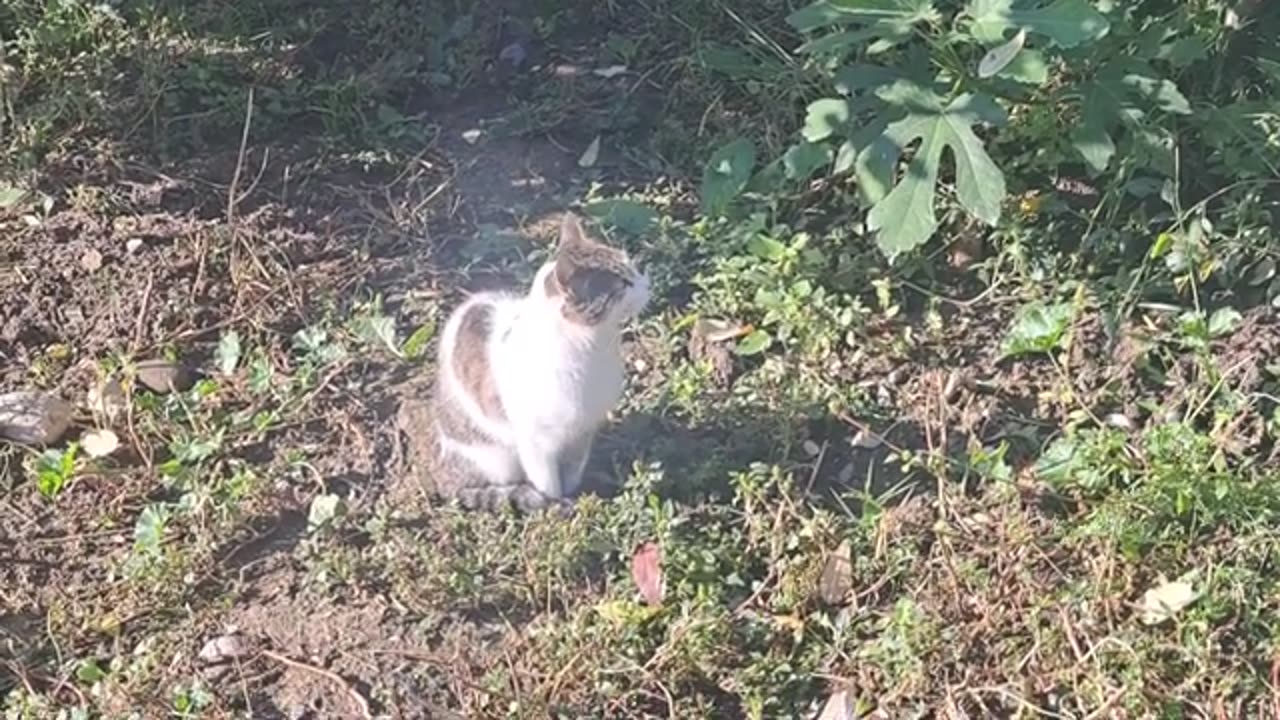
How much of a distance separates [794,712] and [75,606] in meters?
1.45

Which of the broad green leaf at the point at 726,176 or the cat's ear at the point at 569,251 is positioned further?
the broad green leaf at the point at 726,176

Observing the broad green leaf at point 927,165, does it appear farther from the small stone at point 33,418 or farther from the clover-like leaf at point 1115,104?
the small stone at point 33,418

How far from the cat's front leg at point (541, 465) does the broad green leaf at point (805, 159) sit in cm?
91

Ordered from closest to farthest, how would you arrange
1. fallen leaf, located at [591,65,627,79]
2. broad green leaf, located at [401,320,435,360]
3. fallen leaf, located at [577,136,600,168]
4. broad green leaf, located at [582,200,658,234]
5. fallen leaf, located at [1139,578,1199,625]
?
fallen leaf, located at [1139,578,1199,625]
broad green leaf, located at [401,320,435,360]
broad green leaf, located at [582,200,658,234]
fallen leaf, located at [577,136,600,168]
fallen leaf, located at [591,65,627,79]

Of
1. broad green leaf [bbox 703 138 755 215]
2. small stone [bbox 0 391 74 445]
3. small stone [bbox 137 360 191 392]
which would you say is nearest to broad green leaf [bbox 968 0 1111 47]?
broad green leaf [bbox 703 138 755 215]

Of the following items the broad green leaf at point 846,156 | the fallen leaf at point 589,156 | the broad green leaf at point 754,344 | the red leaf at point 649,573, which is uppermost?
the broad green leaf at point 846,156

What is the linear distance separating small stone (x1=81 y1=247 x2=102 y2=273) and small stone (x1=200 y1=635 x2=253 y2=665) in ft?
4.12

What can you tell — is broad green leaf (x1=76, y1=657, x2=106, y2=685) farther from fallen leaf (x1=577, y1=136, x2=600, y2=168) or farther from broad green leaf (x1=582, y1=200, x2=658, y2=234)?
fallen leaf (x1=577, y1=136, x2=600, y2=168)

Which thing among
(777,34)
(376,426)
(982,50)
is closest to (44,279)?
(376,426)

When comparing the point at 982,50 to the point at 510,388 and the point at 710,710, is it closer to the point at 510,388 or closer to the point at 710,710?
the point at 510,388

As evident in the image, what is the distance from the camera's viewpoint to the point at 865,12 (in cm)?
400

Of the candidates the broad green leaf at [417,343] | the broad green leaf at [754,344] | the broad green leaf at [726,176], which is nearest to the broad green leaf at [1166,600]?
the broad green leaf at [754,344]

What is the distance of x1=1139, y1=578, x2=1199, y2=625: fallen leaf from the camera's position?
11.7 ft

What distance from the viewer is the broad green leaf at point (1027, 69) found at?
3852mm
